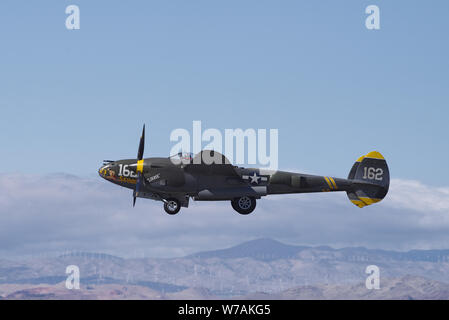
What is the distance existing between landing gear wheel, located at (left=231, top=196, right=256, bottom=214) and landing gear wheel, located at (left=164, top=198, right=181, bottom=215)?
3980 mm

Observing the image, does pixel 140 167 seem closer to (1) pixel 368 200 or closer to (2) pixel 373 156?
(1) pixel 368 200

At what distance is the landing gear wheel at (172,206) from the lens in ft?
163

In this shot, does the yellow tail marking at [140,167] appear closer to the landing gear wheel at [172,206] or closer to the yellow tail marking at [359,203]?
the landing gear wheel at [172,206]

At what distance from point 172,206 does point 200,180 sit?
280 centimetres

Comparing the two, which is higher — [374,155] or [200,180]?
[374,155]

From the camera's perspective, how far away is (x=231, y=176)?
163ft

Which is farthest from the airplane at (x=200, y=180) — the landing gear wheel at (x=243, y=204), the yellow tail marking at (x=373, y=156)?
the yellow tail marking at (x=373, y=156)

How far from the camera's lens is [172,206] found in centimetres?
4981

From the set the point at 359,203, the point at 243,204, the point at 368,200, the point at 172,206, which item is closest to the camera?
the point at 172,206

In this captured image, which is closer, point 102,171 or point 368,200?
point 102,171

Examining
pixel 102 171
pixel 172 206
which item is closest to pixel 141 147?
pixel 102 171
